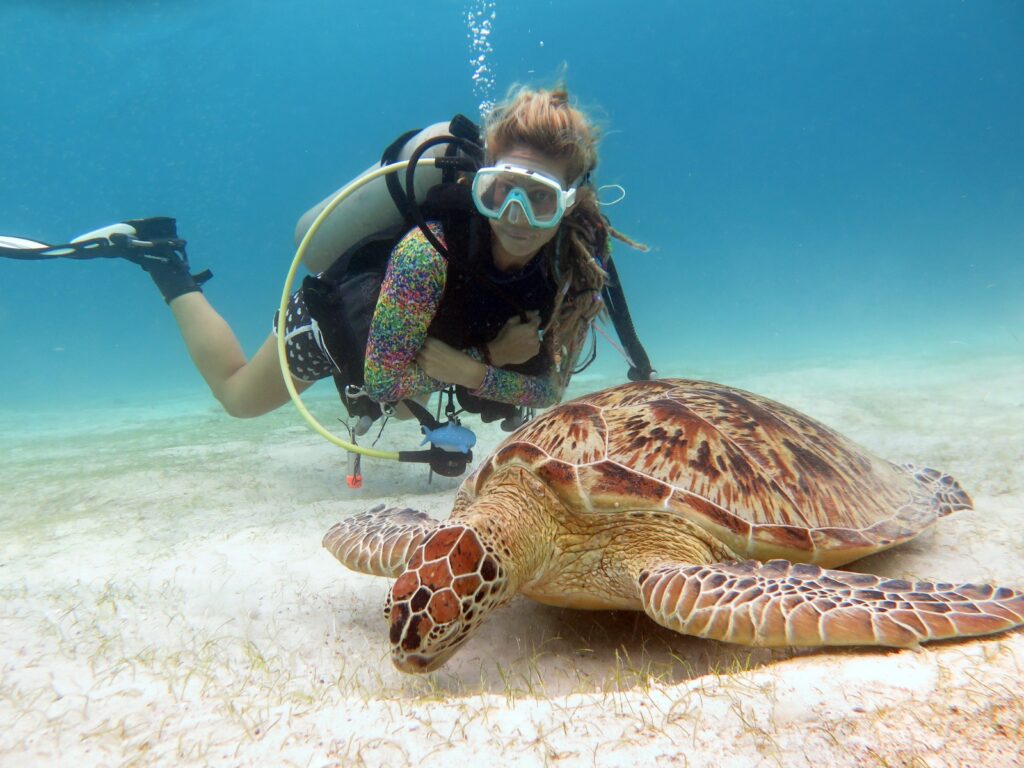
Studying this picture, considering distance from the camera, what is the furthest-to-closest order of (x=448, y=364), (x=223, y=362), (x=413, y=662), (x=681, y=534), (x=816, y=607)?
1. (x=223, y=362)
2. (x=448, y=364)
3. (x=681, y=534)
4. (x=413, y=662)
5. (x=816, y=607)

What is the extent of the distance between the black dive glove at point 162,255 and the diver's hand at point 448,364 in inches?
139

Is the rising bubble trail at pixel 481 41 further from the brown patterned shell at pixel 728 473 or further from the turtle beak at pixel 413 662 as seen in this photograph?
the turtle beak at pixel 413 662

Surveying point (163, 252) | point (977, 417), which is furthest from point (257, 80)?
point (977, 417)

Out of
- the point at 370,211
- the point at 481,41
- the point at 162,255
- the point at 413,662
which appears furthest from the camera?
the point at 481,41

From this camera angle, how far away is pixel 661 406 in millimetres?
2750

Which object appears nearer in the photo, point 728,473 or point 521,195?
point 728,473

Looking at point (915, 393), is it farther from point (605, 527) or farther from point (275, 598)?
point (275, 598)

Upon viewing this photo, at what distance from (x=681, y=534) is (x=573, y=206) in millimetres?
2204

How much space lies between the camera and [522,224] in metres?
3.15

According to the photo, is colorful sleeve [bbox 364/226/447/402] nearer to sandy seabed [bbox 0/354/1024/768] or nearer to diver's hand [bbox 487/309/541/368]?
diver's hand [bbox 487/309/541/368]

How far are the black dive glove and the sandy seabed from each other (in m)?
2.27

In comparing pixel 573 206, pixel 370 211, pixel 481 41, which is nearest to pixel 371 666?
pixel 573 206

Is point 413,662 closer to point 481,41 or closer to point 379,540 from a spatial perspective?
point 379,540

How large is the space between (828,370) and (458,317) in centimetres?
1118
